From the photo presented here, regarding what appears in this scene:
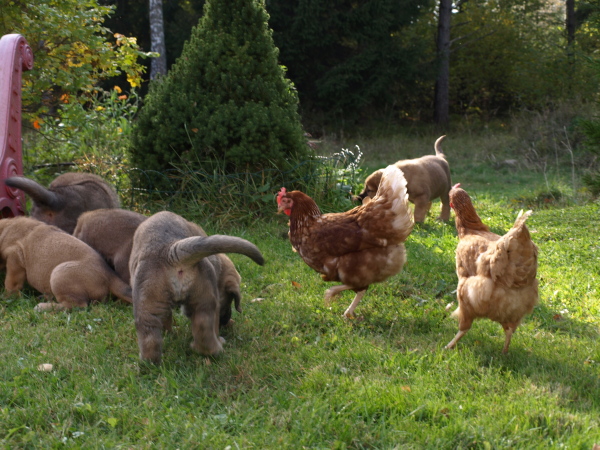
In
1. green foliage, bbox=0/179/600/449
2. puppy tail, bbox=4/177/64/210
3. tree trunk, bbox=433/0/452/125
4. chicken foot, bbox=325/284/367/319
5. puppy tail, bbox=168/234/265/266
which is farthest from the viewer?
tree trunk, bbox=433/0/452/125

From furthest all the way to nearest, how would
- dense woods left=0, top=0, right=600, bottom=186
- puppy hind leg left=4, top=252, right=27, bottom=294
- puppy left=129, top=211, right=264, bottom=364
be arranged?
1. dense woods left=0, top=0, right=600, bottom=186
2. puppy hind leg left=4, top=252, right=27, bottom=294
3. puppy left=129, top=211, right=264, bottom=364

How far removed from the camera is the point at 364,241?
5.38 metres

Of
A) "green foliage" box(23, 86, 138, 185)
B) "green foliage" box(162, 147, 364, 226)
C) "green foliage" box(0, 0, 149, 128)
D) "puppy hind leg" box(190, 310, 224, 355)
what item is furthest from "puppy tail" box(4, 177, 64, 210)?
"puppy hind leg" box(190, 310, 224, 355)

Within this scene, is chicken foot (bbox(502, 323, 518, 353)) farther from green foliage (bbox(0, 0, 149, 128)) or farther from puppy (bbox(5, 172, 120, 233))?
green foliage (bbox(0, 0, 149, 128))

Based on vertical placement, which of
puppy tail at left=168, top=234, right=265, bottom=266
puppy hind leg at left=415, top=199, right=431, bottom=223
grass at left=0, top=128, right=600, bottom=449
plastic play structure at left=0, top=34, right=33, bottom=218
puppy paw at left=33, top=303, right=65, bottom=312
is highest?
plastic play structure at left=0, top=34, right=33, bottom=218

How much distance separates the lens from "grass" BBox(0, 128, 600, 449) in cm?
340

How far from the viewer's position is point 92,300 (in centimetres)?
557

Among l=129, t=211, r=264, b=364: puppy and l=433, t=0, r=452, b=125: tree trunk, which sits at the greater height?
l=433, t=0, r=452, b=125: tree trunk

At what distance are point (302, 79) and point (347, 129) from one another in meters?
2.75

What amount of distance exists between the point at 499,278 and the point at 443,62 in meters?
20.8

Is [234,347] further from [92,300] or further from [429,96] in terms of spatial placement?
[429,96]

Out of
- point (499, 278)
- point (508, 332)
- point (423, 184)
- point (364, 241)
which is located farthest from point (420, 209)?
point (499, 278)

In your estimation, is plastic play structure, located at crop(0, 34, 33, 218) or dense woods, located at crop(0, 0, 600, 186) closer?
plastic play structure, located at crop(0, 34, 33, 218)

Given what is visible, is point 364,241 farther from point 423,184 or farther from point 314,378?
point 423,184
